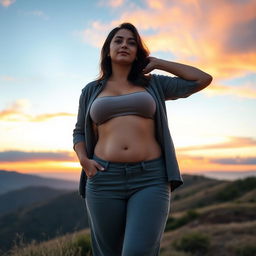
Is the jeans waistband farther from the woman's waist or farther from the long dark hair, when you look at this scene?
the long dark hair

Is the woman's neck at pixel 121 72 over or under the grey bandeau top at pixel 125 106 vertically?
over

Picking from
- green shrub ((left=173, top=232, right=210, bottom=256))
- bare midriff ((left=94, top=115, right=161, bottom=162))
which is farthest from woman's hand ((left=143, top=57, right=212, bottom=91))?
green shrub ((left=173, top=232, right=210, bottom=256))

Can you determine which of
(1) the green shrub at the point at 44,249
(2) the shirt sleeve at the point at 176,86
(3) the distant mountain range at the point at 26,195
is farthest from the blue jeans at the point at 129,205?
(3) the distant mountain range at the point at 26,195

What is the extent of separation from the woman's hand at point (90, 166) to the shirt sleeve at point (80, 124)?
13.9 inches

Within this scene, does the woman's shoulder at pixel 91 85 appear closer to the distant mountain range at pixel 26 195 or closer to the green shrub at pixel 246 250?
the green shrub at pixel 246 250

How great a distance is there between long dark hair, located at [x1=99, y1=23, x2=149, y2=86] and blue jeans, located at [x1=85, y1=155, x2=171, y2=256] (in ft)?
2.44

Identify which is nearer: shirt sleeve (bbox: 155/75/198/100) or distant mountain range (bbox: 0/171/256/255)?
shirt sleeve (bbox: 155/75/198/100)

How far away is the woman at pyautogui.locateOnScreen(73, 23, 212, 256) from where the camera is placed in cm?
351

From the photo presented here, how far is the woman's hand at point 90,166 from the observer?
12.1 ft

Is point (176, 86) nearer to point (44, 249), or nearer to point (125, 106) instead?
point (125, 106)

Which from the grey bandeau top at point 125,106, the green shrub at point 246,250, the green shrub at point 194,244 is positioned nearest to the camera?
the grey bandeau top at point 125,106

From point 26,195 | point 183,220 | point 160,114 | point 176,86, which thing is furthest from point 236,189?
point 26,195

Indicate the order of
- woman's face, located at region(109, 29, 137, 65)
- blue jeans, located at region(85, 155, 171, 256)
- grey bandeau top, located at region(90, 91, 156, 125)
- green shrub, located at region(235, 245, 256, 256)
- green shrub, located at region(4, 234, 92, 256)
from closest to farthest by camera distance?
blue jeans, located at region(85, 155, 171, 256)
grey bandeau top, located at region(90, 91, 156, 125)
woman's face, located at region(109, 29, 137, 65)
green shrub, located at region(4, 234, 92, 256)
green shrub, located at region(235, 245, 256, 256)

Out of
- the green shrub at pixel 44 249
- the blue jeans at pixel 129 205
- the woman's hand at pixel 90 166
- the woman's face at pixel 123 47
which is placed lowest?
Answer: the green shrub at pixel 44 249
